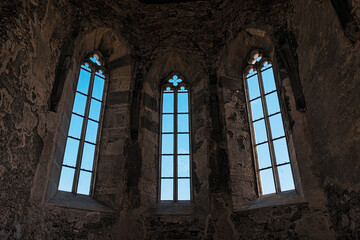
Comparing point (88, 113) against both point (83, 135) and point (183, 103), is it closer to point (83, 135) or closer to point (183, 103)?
point (83, 135)

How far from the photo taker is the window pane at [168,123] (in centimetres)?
670

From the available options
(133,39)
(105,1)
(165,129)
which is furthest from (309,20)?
(105,1)

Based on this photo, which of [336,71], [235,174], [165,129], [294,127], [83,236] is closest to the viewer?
[336,71]

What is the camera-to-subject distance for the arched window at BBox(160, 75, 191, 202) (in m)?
5.99

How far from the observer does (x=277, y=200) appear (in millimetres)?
5023

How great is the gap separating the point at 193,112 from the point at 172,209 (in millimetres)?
2126

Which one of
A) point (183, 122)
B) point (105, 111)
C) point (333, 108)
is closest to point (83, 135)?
point (105, 111)

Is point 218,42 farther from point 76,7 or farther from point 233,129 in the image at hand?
point 76,7

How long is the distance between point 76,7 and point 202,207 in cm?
472

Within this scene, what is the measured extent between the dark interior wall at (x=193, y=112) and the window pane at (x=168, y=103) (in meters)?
0.24

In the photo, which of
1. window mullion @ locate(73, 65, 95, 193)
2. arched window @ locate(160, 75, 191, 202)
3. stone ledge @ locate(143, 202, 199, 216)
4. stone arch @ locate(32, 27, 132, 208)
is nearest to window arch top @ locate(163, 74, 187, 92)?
arched window @ locate(160, 75, 191, 202)

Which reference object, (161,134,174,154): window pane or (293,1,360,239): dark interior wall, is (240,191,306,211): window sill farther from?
(161,134,174,154): window pane

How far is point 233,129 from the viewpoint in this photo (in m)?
6.10

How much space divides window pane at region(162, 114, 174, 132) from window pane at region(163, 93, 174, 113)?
0.13m
